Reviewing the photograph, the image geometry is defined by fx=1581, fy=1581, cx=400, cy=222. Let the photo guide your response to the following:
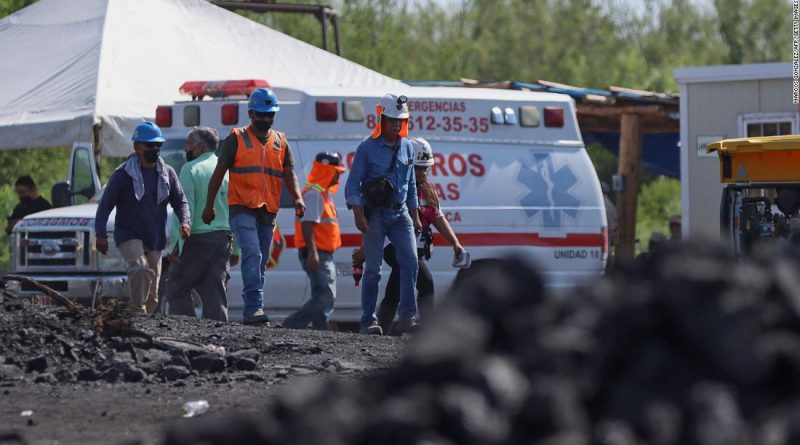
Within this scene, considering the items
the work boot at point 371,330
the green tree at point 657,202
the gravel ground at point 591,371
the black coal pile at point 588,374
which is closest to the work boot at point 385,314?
the work boot at point 371,330

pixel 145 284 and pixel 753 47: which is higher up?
pixel 753 47

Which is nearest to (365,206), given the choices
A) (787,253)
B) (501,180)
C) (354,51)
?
(501,180)

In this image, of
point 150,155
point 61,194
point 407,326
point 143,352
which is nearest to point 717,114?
point 61,194

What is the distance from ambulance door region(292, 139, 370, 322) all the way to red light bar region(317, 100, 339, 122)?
200mm

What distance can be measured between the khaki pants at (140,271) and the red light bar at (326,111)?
81.6 inches

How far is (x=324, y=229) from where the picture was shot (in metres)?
13.0

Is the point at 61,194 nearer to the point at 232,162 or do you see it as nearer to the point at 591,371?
the point at 232,162

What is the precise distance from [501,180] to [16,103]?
28.1ft

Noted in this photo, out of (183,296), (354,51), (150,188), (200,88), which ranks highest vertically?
(354,51)

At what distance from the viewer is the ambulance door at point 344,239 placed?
13.6 metres

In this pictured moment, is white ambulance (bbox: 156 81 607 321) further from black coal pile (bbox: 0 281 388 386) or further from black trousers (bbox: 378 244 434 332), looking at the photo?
black coal pile (bbox: 0 281 388 386)

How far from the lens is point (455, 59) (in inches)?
1913

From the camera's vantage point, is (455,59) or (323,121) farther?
(455,59)

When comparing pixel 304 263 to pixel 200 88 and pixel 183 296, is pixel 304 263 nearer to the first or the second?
pixel 183 296
